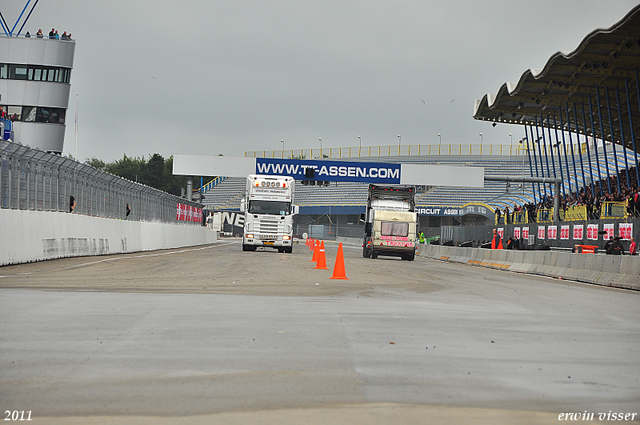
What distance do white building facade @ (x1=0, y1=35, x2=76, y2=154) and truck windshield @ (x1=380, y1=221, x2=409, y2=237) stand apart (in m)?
35.9

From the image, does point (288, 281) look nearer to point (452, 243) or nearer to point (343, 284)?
point (343, 284)

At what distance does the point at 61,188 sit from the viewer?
22953 mm

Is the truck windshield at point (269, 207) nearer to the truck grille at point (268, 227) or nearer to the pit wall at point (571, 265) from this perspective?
the truck grille at point (268, 227)

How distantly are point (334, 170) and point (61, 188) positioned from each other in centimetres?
3022

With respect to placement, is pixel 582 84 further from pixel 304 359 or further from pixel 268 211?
pixel 304 359

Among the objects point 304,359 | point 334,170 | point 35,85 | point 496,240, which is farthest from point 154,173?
point 304,359

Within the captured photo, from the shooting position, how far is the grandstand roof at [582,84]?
33781 millimetres

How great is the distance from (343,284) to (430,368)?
892 centimetres

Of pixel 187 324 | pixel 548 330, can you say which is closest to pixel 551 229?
pixel 548 330

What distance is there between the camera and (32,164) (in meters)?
20.4

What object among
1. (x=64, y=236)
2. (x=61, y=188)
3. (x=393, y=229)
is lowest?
(x=64, y=236)

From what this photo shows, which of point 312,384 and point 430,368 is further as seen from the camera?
point 430,368

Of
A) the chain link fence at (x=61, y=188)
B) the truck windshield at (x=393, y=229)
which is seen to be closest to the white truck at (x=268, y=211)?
the truck windshield at (x=393, y=229)

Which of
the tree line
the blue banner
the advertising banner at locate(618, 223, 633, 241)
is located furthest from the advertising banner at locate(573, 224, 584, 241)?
the tree line
